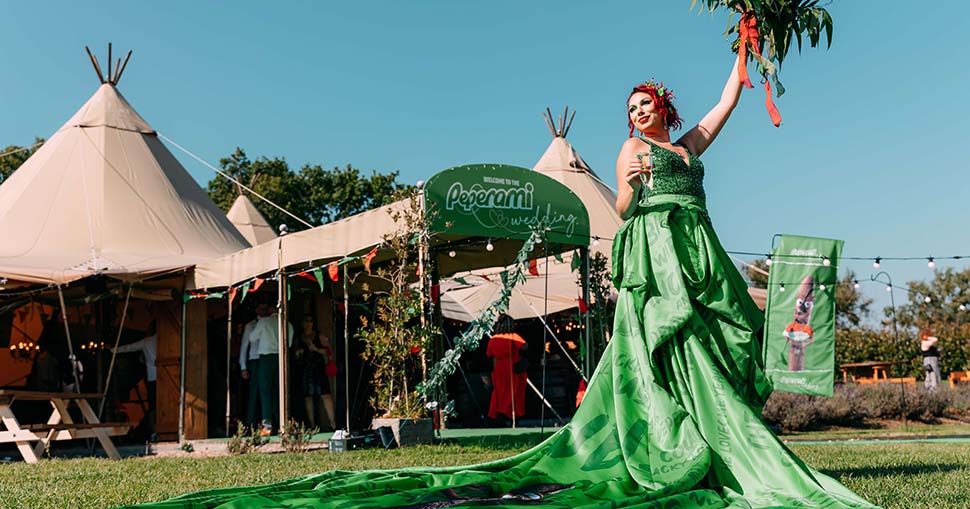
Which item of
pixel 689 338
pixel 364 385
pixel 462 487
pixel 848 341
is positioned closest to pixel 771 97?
pixel 689 338

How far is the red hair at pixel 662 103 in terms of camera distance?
14.2 feet

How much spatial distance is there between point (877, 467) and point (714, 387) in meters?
1.92

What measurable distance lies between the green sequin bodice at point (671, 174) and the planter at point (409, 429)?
4799 millimetres

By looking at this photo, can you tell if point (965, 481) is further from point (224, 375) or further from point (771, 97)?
point (224, 375)

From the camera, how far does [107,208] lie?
11977 millimetres

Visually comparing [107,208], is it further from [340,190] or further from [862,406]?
[340,190]

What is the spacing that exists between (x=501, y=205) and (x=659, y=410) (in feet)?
18.5

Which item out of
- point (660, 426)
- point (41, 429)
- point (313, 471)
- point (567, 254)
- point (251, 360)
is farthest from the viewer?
point (567, 254)

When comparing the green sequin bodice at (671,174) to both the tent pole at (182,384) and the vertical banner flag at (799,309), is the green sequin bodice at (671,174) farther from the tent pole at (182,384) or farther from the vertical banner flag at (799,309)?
the vertical banner flag at (799,309)

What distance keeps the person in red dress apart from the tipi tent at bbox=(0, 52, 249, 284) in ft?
13.0

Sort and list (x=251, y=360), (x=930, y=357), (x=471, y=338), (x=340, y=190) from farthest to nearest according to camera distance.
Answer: (x=340, y=190)
(x=930, y=357)
(x=251, y=360)
(x=471, y=338)

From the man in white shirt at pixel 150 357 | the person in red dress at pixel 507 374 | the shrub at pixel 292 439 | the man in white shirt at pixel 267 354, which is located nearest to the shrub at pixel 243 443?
the shrub at pixel 292 439

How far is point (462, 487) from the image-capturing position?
134 inches

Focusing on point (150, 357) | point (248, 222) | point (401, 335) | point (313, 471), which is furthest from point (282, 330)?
point (248, 222)
